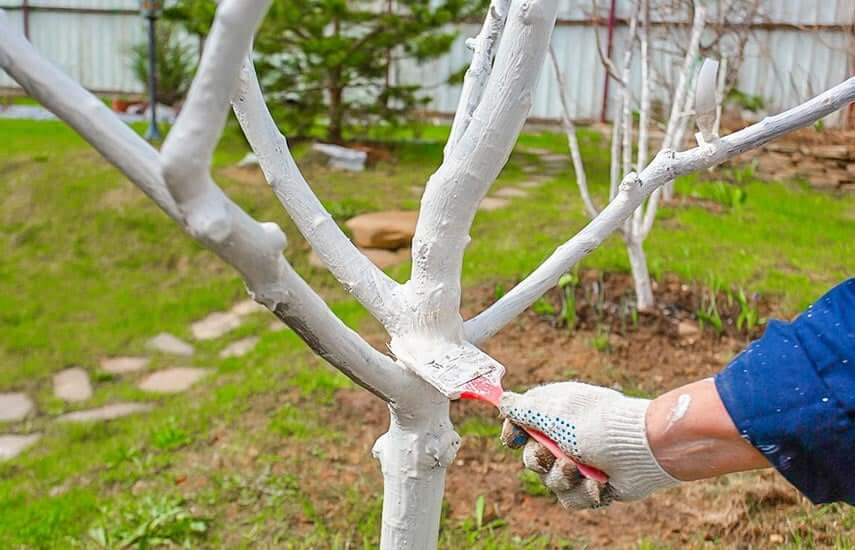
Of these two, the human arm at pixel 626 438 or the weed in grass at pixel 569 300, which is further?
the weed in grass at pixel 569 300

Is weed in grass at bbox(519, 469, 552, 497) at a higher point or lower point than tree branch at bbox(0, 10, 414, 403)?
lower

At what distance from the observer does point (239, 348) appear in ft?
16.2

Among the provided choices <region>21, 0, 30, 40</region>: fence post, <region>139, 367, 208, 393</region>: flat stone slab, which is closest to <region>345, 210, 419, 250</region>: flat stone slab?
<region>139, 367, 208, 393</region>: flat stone slab

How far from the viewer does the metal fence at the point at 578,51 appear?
29.9 feet

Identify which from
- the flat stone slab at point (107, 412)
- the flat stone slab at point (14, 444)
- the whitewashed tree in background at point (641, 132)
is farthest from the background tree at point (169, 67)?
the whitewashed tree in background at point (641, 132)

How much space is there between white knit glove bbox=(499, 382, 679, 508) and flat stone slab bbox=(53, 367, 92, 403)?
137 inches

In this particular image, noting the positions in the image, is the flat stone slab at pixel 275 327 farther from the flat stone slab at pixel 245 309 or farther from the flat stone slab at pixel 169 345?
the flat stone slab at pixel 169 345

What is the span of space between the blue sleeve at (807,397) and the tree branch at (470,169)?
1.61ft

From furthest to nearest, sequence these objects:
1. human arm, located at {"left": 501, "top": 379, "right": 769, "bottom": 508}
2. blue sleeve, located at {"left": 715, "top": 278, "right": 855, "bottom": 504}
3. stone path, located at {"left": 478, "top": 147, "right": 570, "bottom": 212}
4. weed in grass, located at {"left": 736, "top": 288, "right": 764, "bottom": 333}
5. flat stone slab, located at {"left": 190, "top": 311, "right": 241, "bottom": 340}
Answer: stone path, located at {"left": 478, "top": 147, "right": 570, "bottom": 212}
flat stone slab, located at {"left": 190, "top": 311, "right": 241, "bottom": 340}
weed in grass, located at {"left": 736, "top": 288, "right": 764, "bottom": 333}
human arm, located at {"left": 501, "top": 379, "right": 769, "bottom": 508}
blue sleeve, located at {"left": 715, "top": 278, "right": 855, "bottom": 504}

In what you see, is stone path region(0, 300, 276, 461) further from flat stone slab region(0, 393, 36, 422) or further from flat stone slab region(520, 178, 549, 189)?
flat stone slab region(520, 178, 549, 189)

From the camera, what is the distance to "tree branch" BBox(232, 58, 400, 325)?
1.71 m

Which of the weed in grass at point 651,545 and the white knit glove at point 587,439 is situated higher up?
the white knit glove at point 587,439

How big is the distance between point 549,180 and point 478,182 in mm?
6233

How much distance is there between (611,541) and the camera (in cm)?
265
